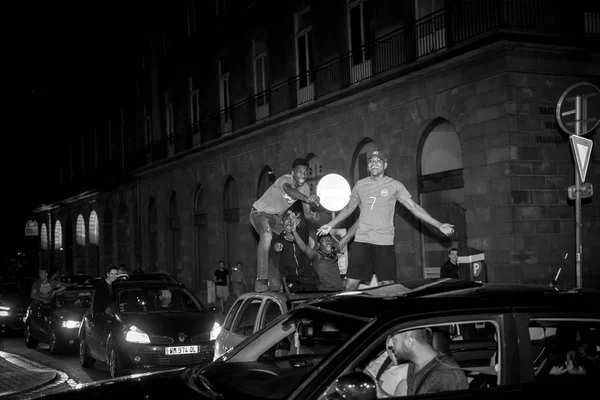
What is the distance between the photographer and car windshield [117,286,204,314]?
563 inches

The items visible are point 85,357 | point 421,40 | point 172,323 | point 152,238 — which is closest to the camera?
point 172,323

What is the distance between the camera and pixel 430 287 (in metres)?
4.83

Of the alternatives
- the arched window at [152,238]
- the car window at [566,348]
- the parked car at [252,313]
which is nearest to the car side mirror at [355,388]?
the car window at [566,348]

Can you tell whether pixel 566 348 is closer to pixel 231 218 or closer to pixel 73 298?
pixel 73 298

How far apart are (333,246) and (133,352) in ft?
11.7

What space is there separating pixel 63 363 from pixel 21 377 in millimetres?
3564

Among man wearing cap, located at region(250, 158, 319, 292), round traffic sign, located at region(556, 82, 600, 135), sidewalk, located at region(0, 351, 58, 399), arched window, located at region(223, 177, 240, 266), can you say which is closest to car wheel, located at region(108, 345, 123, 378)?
sidewalk, located at region(0, 351, 58, 399)

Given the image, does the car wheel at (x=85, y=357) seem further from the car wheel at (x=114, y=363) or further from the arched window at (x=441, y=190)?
the arched window at (x=441, y=190)

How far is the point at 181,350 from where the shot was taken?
1300cm

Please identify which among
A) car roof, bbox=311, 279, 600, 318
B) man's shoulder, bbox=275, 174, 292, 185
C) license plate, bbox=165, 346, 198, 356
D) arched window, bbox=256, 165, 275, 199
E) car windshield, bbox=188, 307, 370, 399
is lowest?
license plate, bbox=165, 346, 198, 356

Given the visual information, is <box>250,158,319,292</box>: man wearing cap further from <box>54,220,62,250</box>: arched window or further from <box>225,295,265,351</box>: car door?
<box>54,220,62,250</box>: arched window

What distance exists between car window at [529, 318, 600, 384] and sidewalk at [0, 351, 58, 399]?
8.00 meters

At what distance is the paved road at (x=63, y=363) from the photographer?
13.5m

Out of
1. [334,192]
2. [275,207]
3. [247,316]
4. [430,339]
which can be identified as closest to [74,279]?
[334,192]
